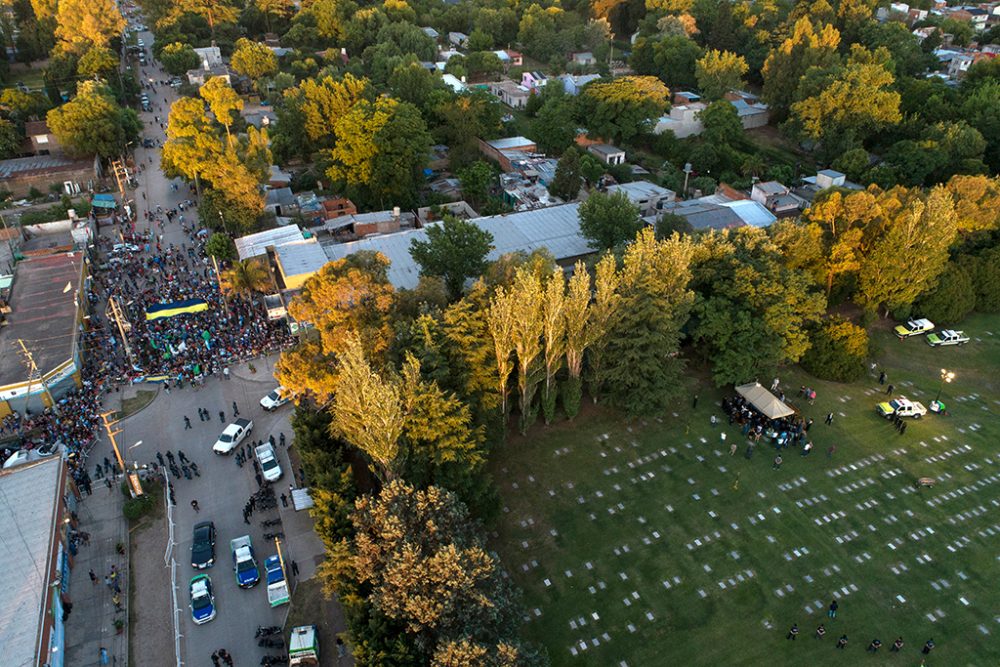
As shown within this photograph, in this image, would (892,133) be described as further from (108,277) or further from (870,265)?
(108,277)

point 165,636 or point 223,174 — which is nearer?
point 165,636

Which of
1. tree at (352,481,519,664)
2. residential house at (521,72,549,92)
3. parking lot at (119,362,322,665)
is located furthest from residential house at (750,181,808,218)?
tree at (352,481,519,664)

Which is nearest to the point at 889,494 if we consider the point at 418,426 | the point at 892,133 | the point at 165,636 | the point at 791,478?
the point at 791,478

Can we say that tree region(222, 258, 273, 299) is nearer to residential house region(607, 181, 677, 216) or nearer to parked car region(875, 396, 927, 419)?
residential house region(607, 181, 677, 216)

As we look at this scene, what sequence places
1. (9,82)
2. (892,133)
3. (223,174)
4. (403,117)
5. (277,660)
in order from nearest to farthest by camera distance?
(277,660)
(223,174)
(403,117)
(892,133)
(9,82)

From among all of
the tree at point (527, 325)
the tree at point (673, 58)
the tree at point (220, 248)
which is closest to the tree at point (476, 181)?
the tree at point (220, 248)

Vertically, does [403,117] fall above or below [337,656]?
above

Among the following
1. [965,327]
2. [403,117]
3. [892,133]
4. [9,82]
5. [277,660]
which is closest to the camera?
[277,660]
